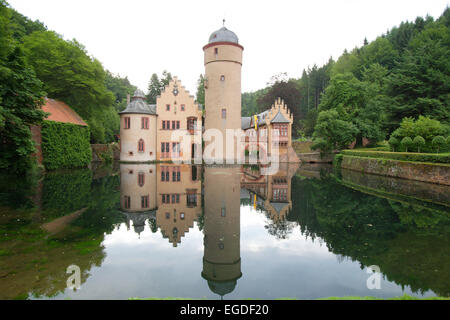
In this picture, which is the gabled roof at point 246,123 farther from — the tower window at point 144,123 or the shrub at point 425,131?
the shrub at point 425,131

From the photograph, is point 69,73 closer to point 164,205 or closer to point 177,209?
point 164,205

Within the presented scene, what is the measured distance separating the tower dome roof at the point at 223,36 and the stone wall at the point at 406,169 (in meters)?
16.7

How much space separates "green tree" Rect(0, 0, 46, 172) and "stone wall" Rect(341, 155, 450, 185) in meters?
23.2

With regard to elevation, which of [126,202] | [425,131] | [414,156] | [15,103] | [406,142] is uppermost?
[15,103]

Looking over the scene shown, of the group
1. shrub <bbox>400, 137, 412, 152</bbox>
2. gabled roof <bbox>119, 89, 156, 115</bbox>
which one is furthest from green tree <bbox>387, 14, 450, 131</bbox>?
gabled roof <bbox>119, 89, 156, 115</bbox>

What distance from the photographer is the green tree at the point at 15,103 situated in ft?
48.1

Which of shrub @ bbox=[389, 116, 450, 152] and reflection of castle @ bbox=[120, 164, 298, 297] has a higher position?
shrub @ bbox=[389, 116, 450, 152]

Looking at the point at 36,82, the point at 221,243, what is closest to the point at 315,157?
the point at 36,82

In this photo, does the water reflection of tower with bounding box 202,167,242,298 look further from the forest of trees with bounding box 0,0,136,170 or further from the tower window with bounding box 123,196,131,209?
the forest of trees with bounding box 0,0,136,170

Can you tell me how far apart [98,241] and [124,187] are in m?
8.27

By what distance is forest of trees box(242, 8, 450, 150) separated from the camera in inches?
1014

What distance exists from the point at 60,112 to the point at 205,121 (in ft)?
44.7

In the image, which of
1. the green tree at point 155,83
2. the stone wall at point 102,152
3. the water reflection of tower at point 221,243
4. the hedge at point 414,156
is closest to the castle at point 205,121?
the stone wall at point 102,152

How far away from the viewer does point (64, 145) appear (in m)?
23.8
